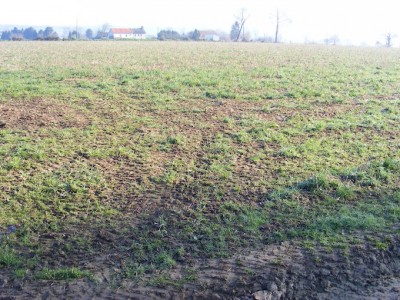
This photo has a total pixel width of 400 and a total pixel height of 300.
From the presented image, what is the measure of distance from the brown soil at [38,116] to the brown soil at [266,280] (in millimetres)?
6068

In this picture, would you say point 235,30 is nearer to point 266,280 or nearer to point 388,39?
point 388,39

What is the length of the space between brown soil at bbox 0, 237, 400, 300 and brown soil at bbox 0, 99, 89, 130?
19.9 ft

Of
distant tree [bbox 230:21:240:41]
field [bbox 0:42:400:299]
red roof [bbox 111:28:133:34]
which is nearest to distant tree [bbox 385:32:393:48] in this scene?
distant tree [bbox 230:21:240:41]

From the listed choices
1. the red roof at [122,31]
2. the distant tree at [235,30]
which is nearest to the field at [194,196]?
the distant tree at [235,30]

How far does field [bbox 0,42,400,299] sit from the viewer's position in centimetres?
543

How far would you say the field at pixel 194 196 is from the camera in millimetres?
5434

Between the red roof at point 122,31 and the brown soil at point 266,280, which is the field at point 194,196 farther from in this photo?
the red roof at point 122,31

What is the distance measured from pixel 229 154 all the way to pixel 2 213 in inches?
191

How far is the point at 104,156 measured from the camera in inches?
360

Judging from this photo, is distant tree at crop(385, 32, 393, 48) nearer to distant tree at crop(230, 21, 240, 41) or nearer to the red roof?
distant tree at crop(230, 21, 240, 41)

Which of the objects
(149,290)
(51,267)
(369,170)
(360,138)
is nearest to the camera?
(149,290)

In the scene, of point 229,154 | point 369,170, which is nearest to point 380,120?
point 369,170

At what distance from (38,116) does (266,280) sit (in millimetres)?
8443

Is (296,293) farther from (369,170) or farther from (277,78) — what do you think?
(277,78)
